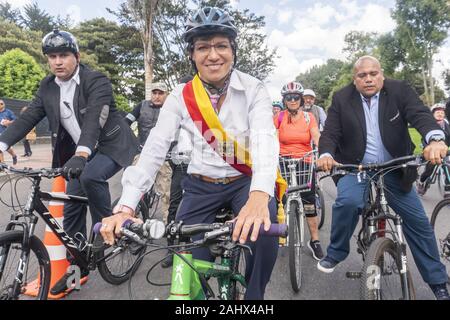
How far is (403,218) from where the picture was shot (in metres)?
3.04

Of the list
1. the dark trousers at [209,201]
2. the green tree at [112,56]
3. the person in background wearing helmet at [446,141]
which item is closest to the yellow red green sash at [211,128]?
the dark trousers at [209,201]

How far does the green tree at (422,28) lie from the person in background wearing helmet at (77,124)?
150ft

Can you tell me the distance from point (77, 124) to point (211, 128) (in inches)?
74.1

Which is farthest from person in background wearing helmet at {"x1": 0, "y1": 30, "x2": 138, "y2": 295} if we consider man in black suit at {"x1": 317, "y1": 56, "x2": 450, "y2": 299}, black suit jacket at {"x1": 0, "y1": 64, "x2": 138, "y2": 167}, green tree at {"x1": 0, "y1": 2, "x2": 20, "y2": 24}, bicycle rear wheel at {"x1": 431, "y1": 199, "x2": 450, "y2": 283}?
green tree at {"x1": 0, "y1": 2, "x2": 20, "y2": 24}

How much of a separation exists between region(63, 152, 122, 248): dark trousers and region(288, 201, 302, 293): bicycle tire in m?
1.83

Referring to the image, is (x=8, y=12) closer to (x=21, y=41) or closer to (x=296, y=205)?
(x=21, y=41)

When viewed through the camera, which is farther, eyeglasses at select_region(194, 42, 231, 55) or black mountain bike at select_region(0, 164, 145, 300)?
black mountain bike at select_region(0, 164, 145, 300)

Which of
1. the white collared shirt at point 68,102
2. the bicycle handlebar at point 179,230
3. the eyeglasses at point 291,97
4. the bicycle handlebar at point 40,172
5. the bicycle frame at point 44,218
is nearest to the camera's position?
the bicycle handlebar at point 179,230

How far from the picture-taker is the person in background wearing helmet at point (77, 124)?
126 inches

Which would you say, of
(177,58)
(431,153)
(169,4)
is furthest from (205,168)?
(177,58)

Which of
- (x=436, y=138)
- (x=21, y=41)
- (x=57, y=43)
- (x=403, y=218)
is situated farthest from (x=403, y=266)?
(x=21, y=41)

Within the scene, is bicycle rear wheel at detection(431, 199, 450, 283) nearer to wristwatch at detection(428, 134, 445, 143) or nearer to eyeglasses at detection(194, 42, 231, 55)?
wristwatch at detection(428, 134, 445, 143)

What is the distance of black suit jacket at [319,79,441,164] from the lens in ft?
9.88

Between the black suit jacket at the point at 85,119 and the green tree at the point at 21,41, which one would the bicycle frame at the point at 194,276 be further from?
the green tree at the point at 21,41
